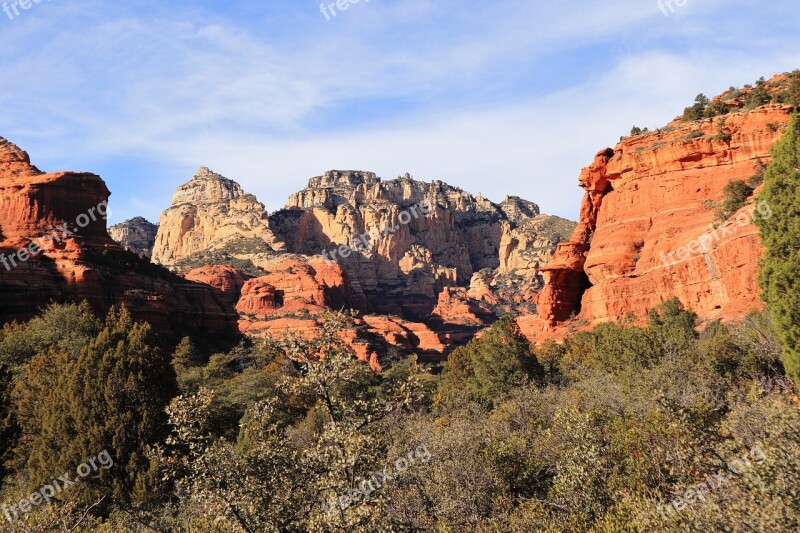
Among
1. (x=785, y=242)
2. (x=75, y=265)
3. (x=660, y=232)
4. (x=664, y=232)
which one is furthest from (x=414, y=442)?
(x=75, y=265)

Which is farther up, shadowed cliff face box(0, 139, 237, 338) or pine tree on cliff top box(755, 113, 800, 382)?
shadowed cliff face box(0, 139, 237, 338)

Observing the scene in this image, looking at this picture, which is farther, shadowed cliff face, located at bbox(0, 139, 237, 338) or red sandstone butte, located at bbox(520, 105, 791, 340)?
shadowed cliff face, located at bbox(0, 139, 237, 338)

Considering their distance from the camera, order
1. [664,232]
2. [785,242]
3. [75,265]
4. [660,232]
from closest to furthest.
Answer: [785,242] < [664,232] < [660,232] < [75,265]

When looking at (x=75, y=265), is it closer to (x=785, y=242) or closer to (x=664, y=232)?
(x=664, y=232)

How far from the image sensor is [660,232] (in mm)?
66312

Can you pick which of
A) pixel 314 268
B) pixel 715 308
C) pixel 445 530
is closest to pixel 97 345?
pixel 445 530

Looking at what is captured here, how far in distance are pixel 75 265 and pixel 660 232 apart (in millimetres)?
70473

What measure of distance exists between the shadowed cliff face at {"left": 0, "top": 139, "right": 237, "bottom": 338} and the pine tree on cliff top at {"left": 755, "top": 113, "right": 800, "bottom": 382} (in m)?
69.2

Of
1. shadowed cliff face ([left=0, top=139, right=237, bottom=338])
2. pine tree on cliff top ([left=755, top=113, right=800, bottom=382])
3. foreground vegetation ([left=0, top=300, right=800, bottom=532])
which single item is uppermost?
shadowed cliff face ([left=0, top=139, right=237, bottom=338])

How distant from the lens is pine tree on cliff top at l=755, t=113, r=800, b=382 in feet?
70.1

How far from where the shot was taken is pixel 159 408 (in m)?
31.2

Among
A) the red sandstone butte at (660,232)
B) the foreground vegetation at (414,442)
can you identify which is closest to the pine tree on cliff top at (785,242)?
the foreground vegetation at (414,442)

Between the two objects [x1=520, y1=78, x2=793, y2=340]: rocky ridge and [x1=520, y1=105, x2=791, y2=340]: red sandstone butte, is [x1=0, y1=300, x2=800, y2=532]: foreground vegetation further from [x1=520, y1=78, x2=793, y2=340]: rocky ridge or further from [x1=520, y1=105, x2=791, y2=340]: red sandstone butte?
[x1=520, y1=78, x2=793, y2=340]: rocky ridge

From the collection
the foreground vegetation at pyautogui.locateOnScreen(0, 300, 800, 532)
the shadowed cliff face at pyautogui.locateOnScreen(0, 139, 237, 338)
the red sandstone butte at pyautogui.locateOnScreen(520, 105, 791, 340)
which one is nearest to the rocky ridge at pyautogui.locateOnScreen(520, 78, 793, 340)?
the red sandstone butte at pyautogui.locateOnScreen(520, 105, 791, 340)
